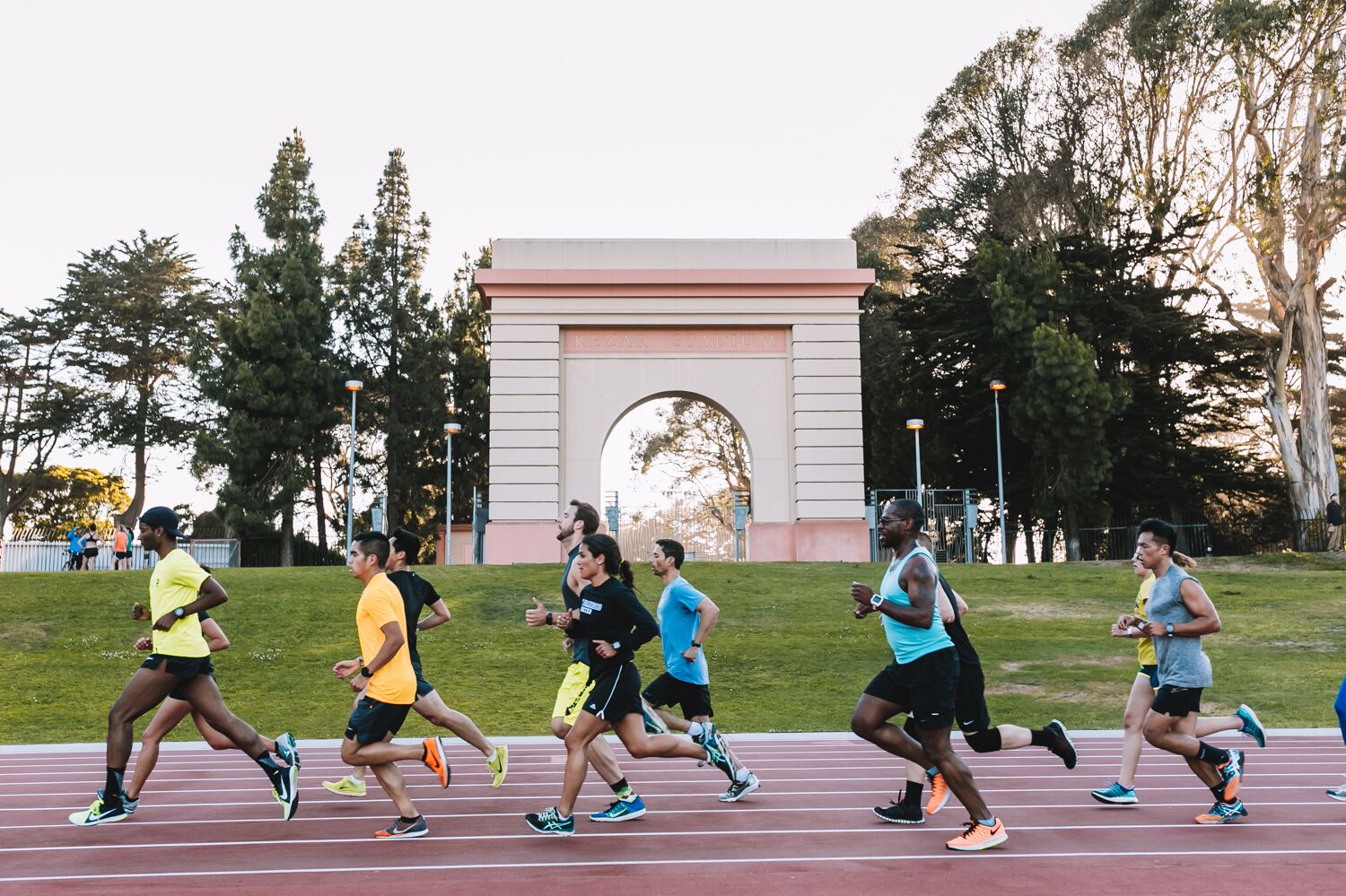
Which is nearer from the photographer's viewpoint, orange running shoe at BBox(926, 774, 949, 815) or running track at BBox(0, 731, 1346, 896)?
running track at BBox(0, 731, 1346, 896)

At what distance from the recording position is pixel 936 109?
40781 mm

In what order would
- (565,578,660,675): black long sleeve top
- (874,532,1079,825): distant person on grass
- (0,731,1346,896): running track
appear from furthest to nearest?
(874,532,1079,825): distant person on grass
(565,578,660,675): black long sleeve top
(0,731,1346,896): running track

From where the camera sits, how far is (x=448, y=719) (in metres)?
8.80

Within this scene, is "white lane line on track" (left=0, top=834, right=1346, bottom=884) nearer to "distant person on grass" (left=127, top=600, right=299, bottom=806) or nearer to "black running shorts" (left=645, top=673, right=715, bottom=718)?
"distant person on grass" (left=127, top=600, right=299, bottom=806)

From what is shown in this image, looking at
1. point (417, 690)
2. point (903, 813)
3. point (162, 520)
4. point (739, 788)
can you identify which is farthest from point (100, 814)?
point (903, 813)

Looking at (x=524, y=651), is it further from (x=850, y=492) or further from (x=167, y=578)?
(x=850, y=492)

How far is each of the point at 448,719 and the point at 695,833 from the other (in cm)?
238

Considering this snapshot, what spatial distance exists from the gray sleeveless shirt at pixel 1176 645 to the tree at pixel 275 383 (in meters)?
32.5

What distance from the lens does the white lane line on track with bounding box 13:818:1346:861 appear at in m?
6.96

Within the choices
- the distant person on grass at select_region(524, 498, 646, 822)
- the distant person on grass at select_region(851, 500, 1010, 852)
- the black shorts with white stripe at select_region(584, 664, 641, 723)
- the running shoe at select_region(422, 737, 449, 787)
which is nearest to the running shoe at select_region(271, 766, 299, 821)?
the running shoe at select_region(422, 737, 449, 787)

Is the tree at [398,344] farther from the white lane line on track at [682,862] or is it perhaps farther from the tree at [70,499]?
the white lane line on track at [682,862]

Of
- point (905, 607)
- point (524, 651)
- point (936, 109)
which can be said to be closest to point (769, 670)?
point (524, 651)

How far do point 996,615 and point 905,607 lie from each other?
1378cm

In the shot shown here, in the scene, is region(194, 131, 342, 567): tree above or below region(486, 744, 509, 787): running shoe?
above
